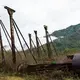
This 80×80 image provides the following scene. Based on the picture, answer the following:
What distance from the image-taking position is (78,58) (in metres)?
13.0

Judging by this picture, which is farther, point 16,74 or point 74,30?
point 74,30

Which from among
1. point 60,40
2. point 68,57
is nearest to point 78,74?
point 68,57

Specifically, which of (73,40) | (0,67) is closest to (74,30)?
(73,40)

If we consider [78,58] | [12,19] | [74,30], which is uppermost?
[74,30]

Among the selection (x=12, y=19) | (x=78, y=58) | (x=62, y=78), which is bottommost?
(x=62, y=78)

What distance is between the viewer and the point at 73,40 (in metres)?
45.6

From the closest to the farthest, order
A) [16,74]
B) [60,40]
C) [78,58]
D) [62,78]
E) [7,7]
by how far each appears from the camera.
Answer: [62,78] → [78,58] → [16,74] → [7,7] → [60,40]

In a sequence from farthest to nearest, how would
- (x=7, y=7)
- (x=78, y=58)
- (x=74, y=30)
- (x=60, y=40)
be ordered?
1. (x=74, y=30)
2. (x=60, y=40)
3. (x=7, y=7)
4. (x=78, y=58)

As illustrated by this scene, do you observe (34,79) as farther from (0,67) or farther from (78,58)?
Answer: (0,67)

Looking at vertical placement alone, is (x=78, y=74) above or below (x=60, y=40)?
below

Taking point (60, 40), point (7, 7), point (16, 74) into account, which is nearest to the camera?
point (16, 74)

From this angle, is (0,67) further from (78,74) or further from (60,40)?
(60,40)

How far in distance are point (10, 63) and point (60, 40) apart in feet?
95.4

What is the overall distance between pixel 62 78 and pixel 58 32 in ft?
130
